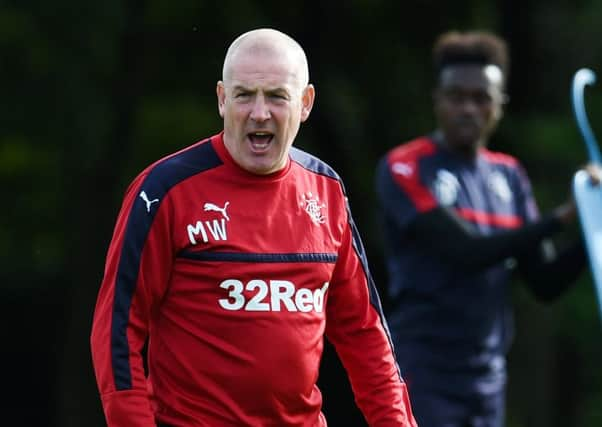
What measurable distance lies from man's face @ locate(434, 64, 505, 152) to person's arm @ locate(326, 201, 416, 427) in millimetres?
2478

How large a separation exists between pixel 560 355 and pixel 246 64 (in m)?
8.44

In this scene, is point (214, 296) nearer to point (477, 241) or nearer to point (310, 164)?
point (310, 164)

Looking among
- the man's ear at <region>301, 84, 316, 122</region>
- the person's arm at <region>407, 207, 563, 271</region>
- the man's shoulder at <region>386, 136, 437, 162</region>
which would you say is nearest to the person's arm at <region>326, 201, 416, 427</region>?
the man's ear at <region>301, 84, 316, 122</region>

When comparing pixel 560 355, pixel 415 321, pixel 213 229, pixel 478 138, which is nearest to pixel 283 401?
pixel 213 229

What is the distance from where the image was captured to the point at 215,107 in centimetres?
1155

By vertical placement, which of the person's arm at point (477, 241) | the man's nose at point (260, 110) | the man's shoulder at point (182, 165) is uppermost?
the man's nose at point (260, 110)

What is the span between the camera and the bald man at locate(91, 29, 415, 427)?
432cm

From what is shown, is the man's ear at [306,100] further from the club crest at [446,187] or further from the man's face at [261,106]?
the club crest at [446,187]

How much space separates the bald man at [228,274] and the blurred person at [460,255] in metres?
2.33

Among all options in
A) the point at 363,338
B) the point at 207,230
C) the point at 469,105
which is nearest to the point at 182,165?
the point at 207,230

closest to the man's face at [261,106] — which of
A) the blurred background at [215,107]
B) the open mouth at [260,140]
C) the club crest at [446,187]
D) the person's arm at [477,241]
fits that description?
the open mouth at [260,140]

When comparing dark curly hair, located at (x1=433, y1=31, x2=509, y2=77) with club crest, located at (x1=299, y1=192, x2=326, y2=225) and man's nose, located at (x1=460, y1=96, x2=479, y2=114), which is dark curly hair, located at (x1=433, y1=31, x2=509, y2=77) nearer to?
man's nose, located at (x1=460, y1=96, x2=479, y2=114)

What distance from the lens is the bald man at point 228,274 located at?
14.2 ft

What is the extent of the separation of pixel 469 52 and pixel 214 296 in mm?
3437
